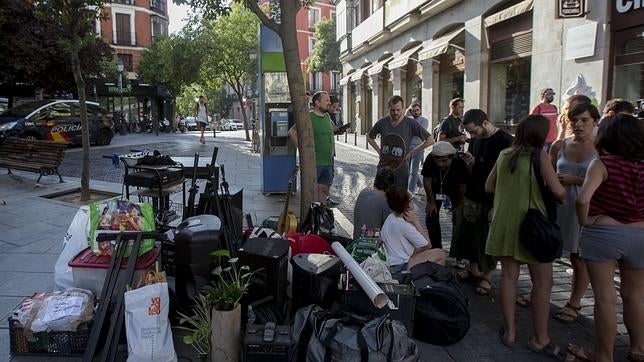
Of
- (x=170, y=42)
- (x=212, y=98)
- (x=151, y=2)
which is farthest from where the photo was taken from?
(x=212, y=98)

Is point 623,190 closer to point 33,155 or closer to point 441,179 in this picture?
point 441,179

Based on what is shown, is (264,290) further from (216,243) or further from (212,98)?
(212,98)

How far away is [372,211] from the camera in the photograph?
468cm

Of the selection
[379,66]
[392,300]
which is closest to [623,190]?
[392,300]

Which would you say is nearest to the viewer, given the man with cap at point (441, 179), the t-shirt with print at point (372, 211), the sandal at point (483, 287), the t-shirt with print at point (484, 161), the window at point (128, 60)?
the t-shirt with print at point (484, 161)

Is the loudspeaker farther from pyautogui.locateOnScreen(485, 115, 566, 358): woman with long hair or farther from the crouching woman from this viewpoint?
pyautogui.locateOnScreen(485, 115, 566, 358): woman with long hair

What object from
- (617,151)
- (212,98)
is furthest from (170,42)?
(212,98)

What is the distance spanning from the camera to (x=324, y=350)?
293 centimetres

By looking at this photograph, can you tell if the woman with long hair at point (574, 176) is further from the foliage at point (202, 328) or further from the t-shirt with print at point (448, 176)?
the foliage at point (202, 328)

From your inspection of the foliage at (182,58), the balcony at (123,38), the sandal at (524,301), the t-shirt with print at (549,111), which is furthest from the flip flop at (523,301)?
the balcony at (123,38)

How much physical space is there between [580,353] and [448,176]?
2074 millimetres

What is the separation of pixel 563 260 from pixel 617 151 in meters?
2.89

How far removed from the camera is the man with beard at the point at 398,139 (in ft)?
18.6

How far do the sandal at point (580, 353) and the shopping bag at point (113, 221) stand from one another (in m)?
3.05
